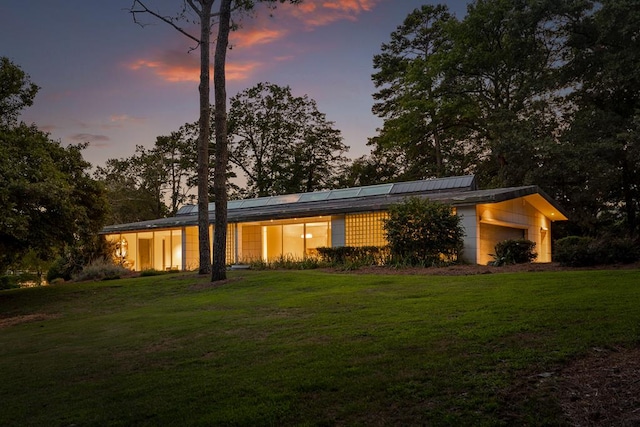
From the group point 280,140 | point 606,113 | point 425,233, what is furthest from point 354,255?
point 280,140

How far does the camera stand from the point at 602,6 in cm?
2291

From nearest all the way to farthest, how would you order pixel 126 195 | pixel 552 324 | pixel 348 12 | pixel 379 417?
pixel 379 417
pixel 552 324
pixel 348 12
pixel 126 195

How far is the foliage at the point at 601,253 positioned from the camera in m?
12.7

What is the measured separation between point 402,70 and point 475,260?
22.6 m

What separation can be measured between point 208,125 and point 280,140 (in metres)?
22.9

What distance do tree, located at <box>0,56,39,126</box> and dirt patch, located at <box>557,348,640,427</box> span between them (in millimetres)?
18471

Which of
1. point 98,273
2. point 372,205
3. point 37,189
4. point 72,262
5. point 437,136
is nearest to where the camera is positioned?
point 37,189

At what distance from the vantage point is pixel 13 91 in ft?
58.2

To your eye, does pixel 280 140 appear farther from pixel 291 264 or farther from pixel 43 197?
pixel 43 197

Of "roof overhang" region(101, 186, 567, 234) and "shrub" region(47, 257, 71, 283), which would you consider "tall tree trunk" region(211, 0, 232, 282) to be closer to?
"roof overhang" region(101, 186, 567, 234)

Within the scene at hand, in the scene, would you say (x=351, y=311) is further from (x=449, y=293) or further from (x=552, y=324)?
(x=552, y=324)

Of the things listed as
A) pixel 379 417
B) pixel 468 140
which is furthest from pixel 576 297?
pixel 468 140

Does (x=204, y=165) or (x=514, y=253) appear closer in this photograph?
(x=514, y=253)

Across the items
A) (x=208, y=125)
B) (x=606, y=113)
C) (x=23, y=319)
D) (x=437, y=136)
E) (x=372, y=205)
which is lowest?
(x=23, y=319)
